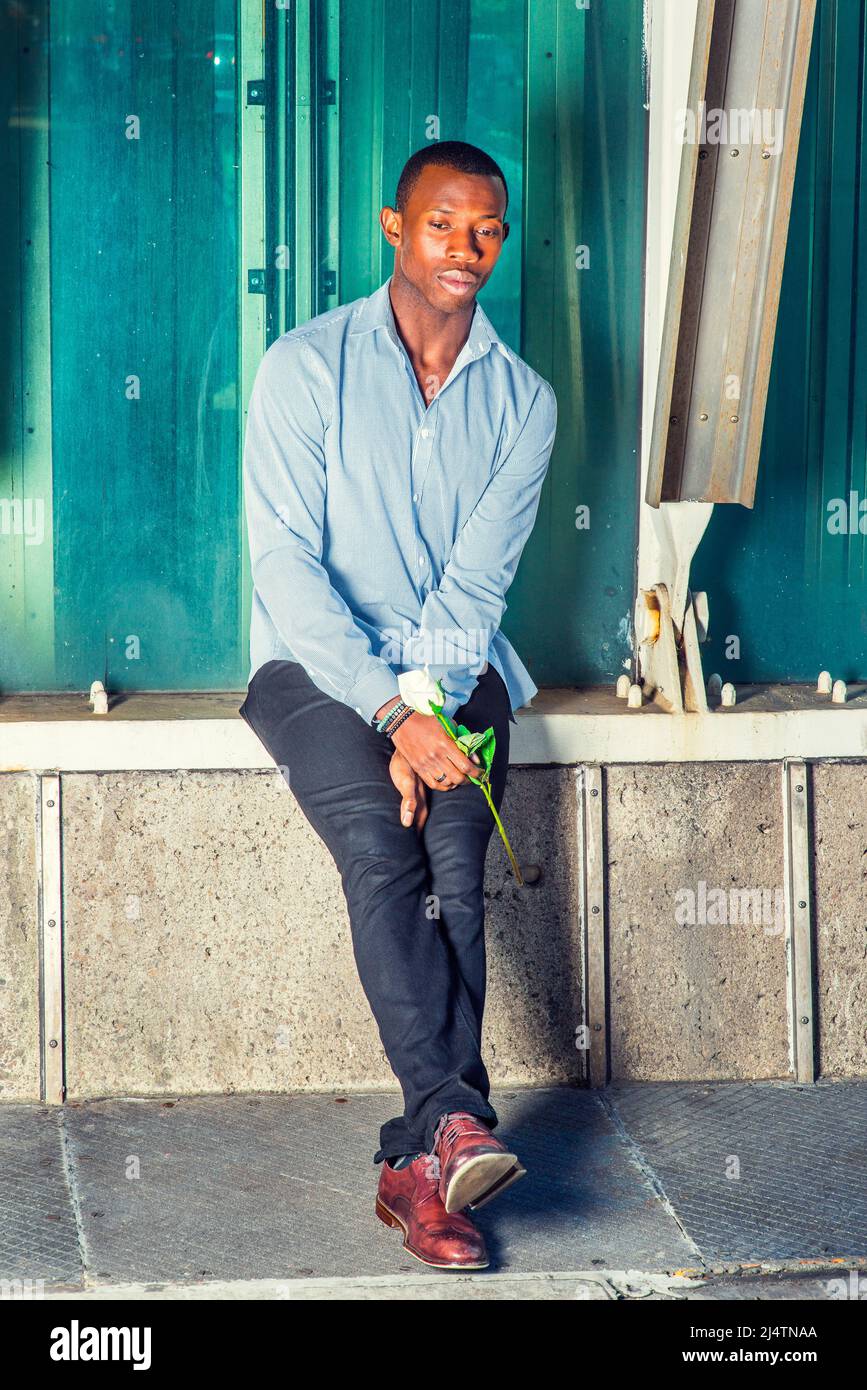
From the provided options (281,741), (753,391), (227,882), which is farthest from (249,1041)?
(753,391)

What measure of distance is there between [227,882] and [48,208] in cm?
160

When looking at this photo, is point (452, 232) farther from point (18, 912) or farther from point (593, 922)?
point (18, 912)

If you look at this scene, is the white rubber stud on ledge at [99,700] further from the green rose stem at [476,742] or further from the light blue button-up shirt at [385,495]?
the green rose stem at [476,742]

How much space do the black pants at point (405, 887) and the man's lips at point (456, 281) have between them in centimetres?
83

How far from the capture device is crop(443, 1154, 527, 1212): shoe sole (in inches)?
109

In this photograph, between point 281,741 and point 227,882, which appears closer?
point 281,741

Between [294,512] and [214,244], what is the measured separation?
87 centimetres

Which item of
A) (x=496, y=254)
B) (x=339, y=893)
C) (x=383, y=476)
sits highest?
(x=496, y=254)

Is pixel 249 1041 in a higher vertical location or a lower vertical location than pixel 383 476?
lower

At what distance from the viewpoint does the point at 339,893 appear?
3732mm
